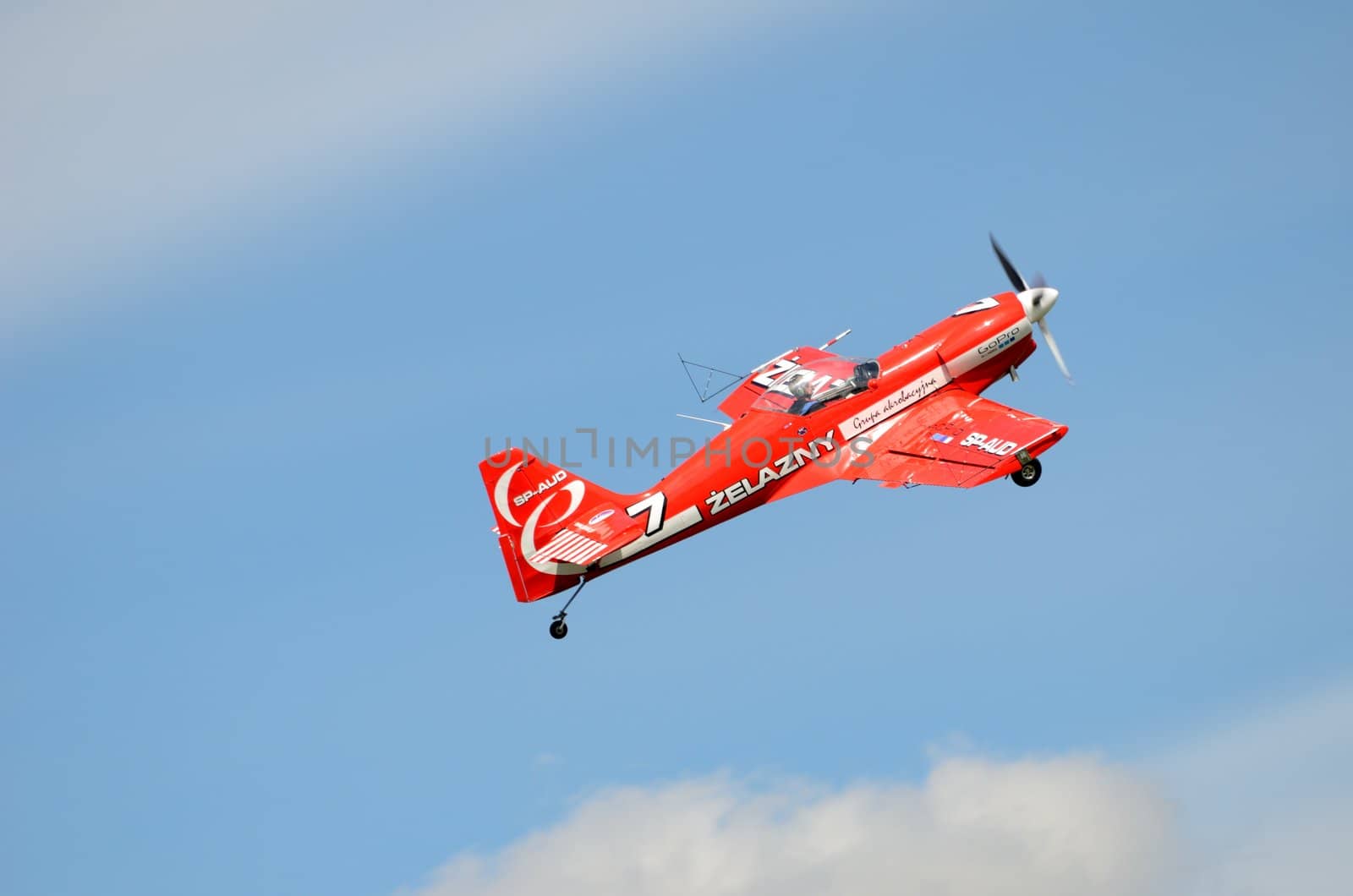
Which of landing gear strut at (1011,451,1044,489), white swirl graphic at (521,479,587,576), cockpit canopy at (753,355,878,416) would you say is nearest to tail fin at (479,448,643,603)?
white swirl graphic at (521,479,587,576)

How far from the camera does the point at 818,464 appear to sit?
113 ft

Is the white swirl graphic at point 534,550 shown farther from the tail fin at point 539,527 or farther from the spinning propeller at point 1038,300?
the spinning propeller at point 1038,300

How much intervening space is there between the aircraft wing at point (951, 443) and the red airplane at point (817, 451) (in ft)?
0.11

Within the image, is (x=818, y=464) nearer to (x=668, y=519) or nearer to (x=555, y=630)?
(x=668, y=519)

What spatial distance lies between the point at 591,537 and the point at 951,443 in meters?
7.45

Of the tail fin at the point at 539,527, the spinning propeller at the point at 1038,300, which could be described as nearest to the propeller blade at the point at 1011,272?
the spinning propeller at the point at 1038,300

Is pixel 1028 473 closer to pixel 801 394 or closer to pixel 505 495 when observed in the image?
pixel 801 394

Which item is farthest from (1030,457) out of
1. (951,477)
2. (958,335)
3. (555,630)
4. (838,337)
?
(555,630)

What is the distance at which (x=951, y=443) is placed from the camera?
33.9 meters

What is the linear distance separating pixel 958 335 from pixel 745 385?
4966mm

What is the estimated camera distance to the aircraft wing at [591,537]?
3192cm

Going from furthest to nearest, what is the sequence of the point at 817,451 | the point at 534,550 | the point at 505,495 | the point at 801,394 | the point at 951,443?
the point at 801,394 < the point at 817,451 < the point at 951,443 < the point at 534,550 < the point at 505,495

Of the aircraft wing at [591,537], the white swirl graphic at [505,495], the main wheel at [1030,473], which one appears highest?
the white swirl graphic at [505,495]

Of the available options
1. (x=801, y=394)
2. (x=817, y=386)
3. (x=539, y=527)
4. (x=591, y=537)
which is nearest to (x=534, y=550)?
(x=539, y=527)
